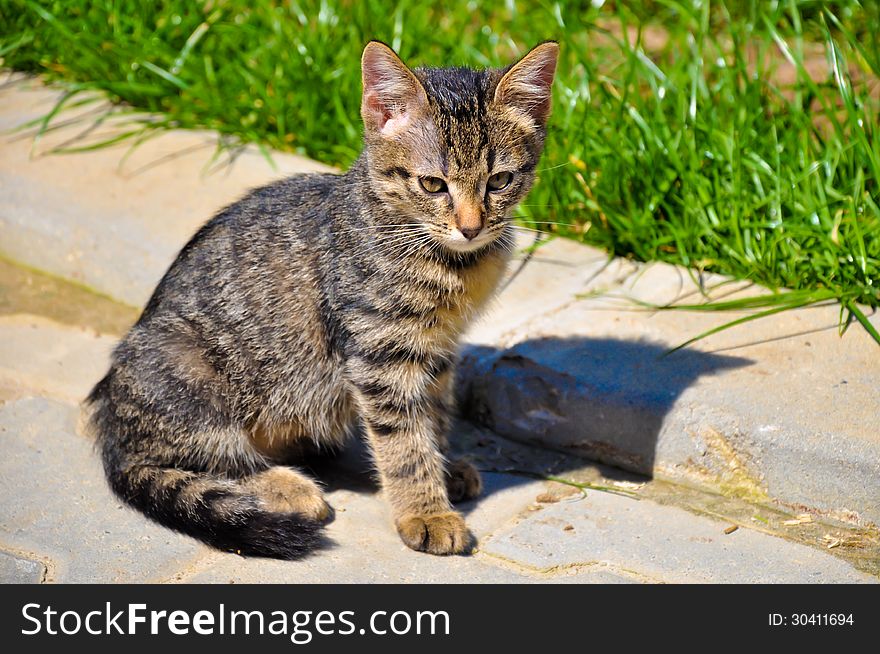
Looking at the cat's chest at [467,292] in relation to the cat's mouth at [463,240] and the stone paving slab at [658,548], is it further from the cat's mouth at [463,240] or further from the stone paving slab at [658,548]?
the stone paving slab at [658,548]

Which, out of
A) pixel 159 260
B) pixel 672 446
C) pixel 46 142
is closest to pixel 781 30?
pixel 672 446

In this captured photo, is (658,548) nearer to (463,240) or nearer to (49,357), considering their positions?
(463,240)

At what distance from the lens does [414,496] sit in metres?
3.33

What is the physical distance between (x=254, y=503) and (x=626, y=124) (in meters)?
2.50

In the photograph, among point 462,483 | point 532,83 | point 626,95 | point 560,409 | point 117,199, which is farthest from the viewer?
point 117,199

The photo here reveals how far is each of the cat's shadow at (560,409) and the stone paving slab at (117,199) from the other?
4.85ft

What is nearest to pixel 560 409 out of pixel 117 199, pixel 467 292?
pixel 467 292

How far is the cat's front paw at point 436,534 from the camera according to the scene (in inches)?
126

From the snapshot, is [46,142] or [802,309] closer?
[802,309]

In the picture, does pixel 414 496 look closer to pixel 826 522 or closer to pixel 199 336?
pixel 199 336

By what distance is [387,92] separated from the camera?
3.21 metres

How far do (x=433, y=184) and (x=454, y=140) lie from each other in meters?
0.15

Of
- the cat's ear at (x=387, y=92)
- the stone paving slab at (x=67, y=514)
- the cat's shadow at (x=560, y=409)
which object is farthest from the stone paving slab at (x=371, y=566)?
the cat's ear at (x=387, y=92)

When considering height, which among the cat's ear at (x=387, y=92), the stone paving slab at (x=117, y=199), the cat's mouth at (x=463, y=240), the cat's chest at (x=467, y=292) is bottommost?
the stone paving slab at (x=117, y=199)
